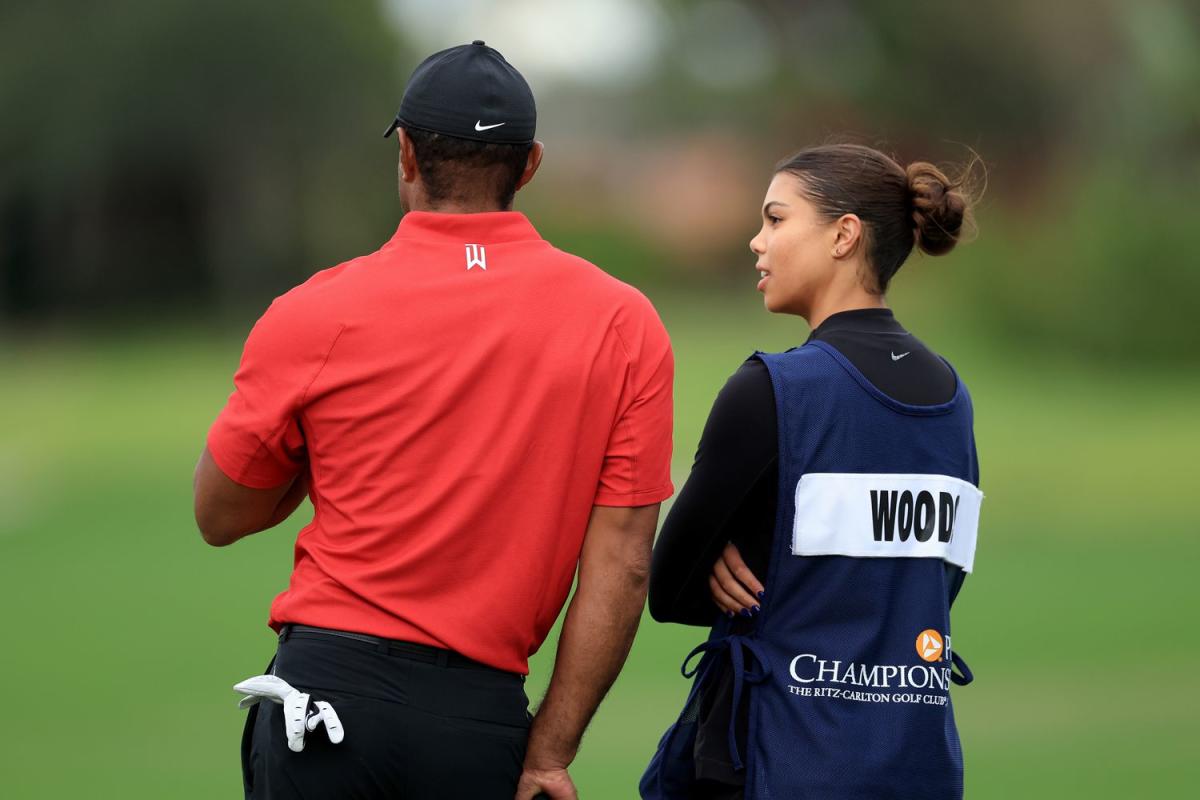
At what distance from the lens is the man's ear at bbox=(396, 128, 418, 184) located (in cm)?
295

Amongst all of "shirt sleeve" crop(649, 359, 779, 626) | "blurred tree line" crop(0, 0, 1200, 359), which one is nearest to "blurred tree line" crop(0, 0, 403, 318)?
"blurred tree line" crop(0, 0, 1200, 359)

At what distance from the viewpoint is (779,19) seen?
55.3 metres

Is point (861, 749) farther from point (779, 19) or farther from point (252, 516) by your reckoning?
point (779, 19)

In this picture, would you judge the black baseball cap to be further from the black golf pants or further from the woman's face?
the black golf pants

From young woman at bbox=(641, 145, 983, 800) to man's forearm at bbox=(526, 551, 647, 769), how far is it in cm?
10

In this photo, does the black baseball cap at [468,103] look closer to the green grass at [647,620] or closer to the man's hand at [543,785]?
the man's hand at [543,785]

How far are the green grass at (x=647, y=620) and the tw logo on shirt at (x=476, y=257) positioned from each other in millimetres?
5058

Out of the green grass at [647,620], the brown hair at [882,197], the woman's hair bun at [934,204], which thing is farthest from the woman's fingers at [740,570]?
the green grass at [647,620]

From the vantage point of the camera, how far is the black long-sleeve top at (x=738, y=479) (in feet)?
9.30

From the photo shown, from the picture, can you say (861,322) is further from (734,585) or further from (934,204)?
Result: (734,585)

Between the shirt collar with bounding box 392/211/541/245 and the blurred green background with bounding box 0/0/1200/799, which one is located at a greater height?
the shirt collar with bounding box 392/211/541/245

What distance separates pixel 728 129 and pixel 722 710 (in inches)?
2127

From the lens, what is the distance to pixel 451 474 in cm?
283

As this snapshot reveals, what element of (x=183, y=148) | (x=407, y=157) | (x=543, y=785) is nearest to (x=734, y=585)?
(x=543, y=785)
